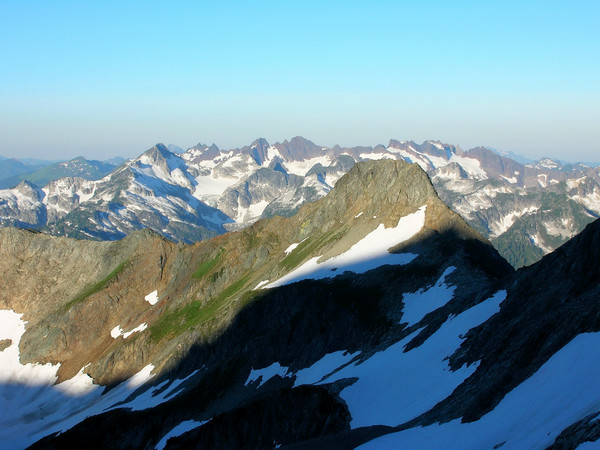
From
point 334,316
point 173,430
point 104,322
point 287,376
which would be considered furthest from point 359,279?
point 104,322

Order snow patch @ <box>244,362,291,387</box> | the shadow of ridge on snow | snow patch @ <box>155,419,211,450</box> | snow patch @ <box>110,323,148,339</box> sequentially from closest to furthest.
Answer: snow patch @ <box>155,419,211,450</box> → the shadow of ridge on snow → snow patch @ <box>244,362,291,387</box> → snow patch @ <box>110,323,148,339</box>

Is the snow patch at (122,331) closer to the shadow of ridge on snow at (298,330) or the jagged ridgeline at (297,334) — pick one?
the jagged ridgeline at (297,334)

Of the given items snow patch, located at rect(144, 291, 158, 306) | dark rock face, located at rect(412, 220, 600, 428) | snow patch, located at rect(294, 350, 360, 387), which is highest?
dark rock face, located at rect(412, 220, 600, 428)

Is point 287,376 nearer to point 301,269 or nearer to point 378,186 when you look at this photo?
point 301,269

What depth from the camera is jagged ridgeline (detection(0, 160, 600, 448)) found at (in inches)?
1935

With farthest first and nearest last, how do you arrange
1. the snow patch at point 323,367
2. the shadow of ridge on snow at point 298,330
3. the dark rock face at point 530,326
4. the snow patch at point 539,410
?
1. the shadow of ridge on snow at point 298,330
2. the snow patch at point 323,367
3. the dark rock face at point 530,326
4. the snow patch at point 539,410

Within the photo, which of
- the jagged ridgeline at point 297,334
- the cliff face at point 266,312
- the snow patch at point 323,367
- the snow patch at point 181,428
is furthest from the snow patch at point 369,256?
the snow patch at point 181,428

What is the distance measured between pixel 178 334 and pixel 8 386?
204 feet

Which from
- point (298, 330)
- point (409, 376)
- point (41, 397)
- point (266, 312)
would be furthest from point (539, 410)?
point (41, 397)

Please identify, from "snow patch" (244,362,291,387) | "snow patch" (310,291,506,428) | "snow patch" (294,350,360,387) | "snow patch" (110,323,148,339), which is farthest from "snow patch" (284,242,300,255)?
"snow patch" (310,291,506,428)

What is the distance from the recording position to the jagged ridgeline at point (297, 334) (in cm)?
4916

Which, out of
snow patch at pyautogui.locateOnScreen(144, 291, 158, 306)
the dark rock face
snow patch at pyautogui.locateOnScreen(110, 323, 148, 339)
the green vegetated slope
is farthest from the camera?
snow patch at pyautogui.locateOnScreen(144, 291, 158, 306)

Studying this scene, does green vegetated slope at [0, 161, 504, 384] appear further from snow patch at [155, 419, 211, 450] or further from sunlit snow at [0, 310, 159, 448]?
snow patch at [155, 419, 211, 450]

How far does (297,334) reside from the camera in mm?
97500
